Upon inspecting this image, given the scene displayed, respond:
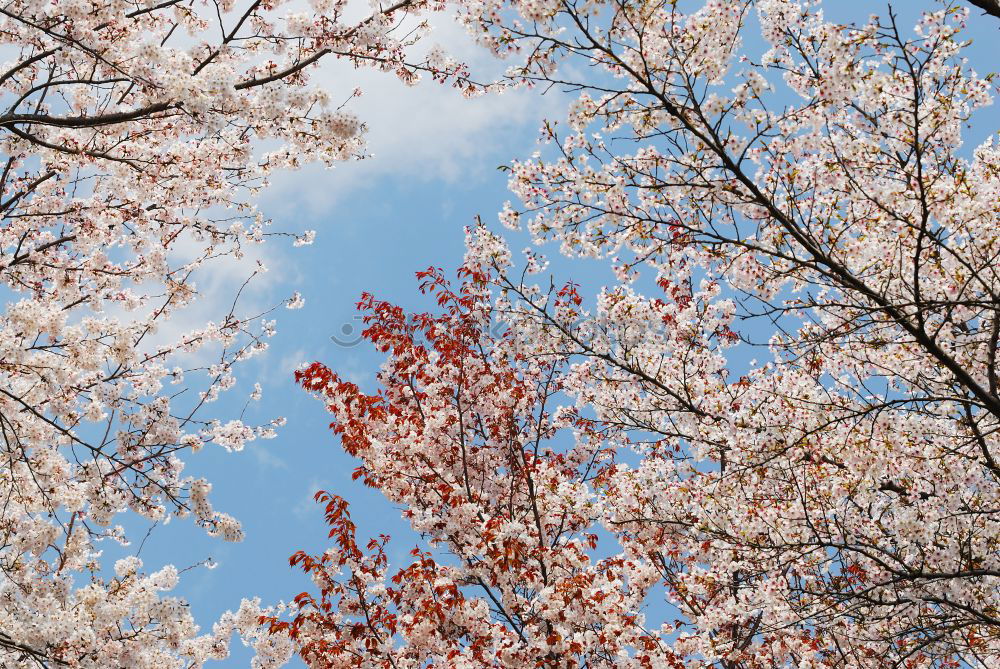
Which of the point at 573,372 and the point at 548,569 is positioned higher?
the point at 573,372

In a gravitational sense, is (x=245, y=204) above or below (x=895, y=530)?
above

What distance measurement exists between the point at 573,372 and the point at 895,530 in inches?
185

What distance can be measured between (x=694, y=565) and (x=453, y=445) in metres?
3.61

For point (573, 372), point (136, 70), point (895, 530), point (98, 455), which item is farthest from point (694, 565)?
point (136, 70)

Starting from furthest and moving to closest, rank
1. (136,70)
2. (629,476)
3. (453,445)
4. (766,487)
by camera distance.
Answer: (453,445)
(629,476)
(766,487)
(136,70)

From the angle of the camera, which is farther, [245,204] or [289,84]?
[245,204]

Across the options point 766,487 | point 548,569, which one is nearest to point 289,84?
point 548,569

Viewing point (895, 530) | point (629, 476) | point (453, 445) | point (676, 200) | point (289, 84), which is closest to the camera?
point (895, 530)

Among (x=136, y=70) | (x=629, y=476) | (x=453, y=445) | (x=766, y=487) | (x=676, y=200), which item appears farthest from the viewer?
(x=453, y=445)

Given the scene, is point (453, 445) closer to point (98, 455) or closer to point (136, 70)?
point (98, 455)

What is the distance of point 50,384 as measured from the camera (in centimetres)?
707

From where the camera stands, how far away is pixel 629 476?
9.29m

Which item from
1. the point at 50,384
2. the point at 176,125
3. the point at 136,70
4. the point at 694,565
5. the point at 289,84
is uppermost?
the point at 176,125

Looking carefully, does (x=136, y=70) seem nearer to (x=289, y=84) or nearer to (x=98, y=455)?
(x=289, y=84)
